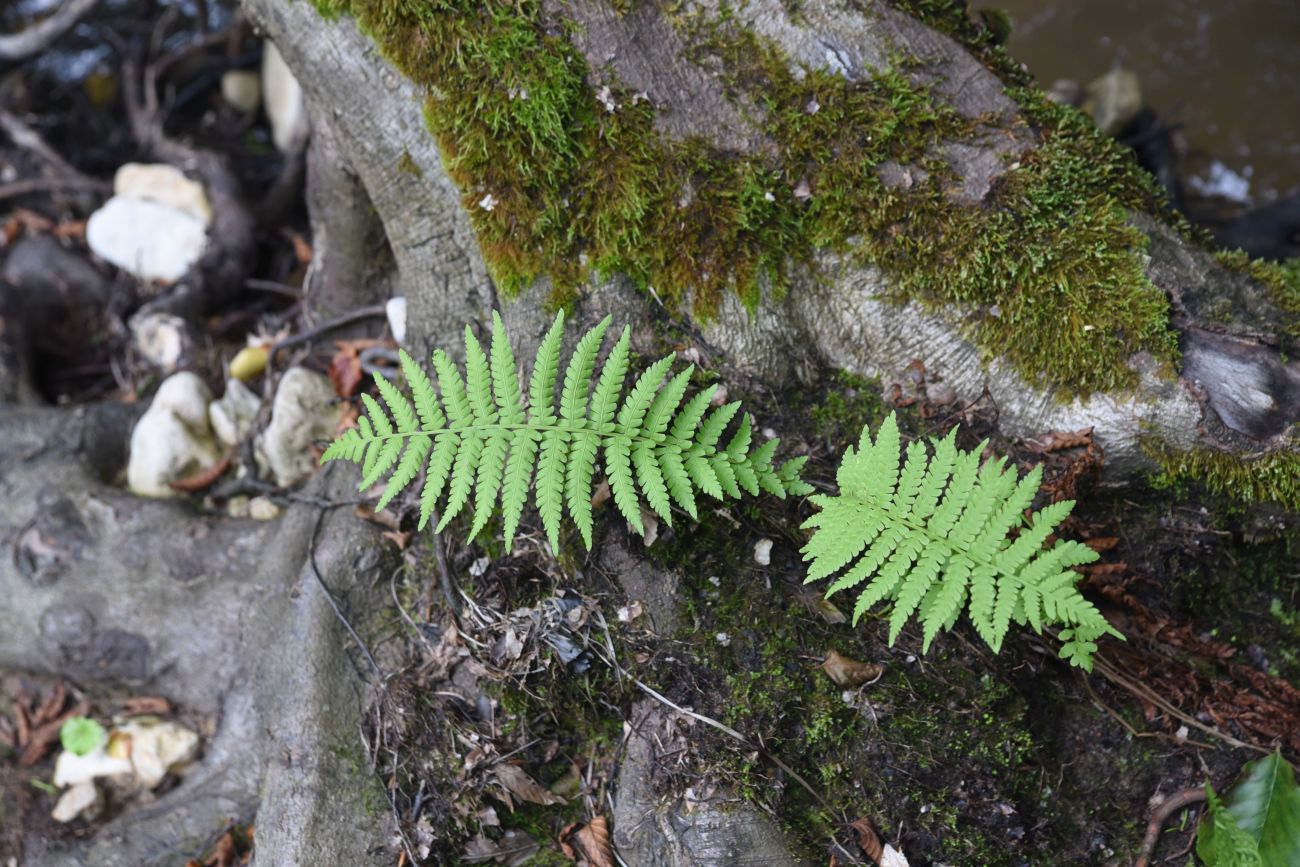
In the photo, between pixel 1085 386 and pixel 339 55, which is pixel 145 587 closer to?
pixel 339 55

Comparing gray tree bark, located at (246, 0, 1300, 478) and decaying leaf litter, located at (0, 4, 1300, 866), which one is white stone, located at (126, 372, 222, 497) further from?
gray tree bark, located at (246, 0, 1300, 478)

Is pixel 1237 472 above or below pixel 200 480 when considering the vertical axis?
above

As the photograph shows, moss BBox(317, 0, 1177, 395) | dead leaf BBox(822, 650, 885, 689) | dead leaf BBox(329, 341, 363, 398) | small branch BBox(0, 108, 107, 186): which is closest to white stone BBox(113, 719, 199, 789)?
dead leaf BBox(329, 341, 363, 398)

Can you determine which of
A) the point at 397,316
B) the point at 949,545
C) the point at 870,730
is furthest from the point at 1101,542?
the point at 397,316

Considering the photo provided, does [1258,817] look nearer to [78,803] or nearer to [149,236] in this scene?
[78,803]

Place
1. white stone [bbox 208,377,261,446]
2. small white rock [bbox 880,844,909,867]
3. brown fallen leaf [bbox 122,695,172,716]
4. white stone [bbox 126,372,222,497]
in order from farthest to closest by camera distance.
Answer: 1. white stone [bbox 208,377,261,446]
2. white stone [bbox 126,372,222,497]
3. brown fallen leaf [bbox 122,695,172,716]
4. small white rock [bbox 880,844,909,867]
